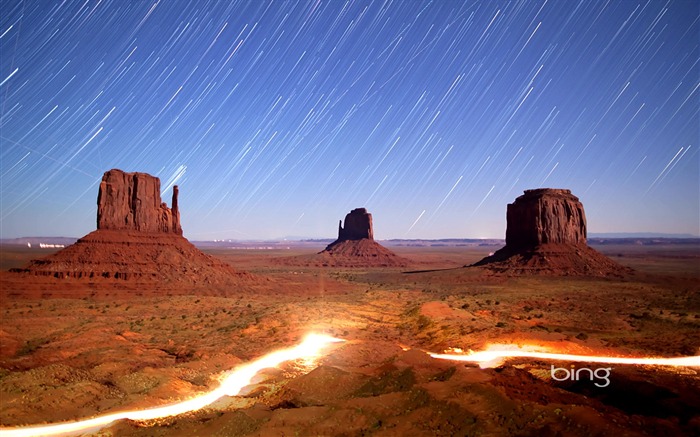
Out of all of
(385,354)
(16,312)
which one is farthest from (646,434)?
(16,312)

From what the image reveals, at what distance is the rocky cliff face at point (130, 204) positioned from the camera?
50.1 metres

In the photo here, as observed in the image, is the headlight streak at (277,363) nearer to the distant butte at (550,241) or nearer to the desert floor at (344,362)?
the desert floor at (344,362)

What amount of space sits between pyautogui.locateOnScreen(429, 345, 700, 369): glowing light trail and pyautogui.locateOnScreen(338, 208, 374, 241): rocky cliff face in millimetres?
104396

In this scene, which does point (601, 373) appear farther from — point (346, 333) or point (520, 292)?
point (520, 292)

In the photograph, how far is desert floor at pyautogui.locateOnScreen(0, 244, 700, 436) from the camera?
11078 millimetres

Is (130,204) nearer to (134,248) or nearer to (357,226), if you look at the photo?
(134,248)

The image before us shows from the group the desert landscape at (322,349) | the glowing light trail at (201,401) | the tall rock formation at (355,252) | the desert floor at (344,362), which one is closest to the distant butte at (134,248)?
the desert landscape at (322,349)

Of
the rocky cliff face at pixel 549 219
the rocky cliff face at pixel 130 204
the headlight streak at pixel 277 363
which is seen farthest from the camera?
the rocky cliff face at pixel 549 219

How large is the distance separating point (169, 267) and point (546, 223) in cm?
6151

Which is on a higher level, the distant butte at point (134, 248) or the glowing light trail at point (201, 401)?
the distant butte at point (134, 248)

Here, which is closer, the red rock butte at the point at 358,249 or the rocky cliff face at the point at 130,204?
the rocky cliff face at the point at 130,204

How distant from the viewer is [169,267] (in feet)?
159

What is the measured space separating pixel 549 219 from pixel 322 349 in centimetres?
6202

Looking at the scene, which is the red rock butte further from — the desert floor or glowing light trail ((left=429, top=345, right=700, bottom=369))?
glowing light trail ((left=429, top=345, right=700, bottom=369))
